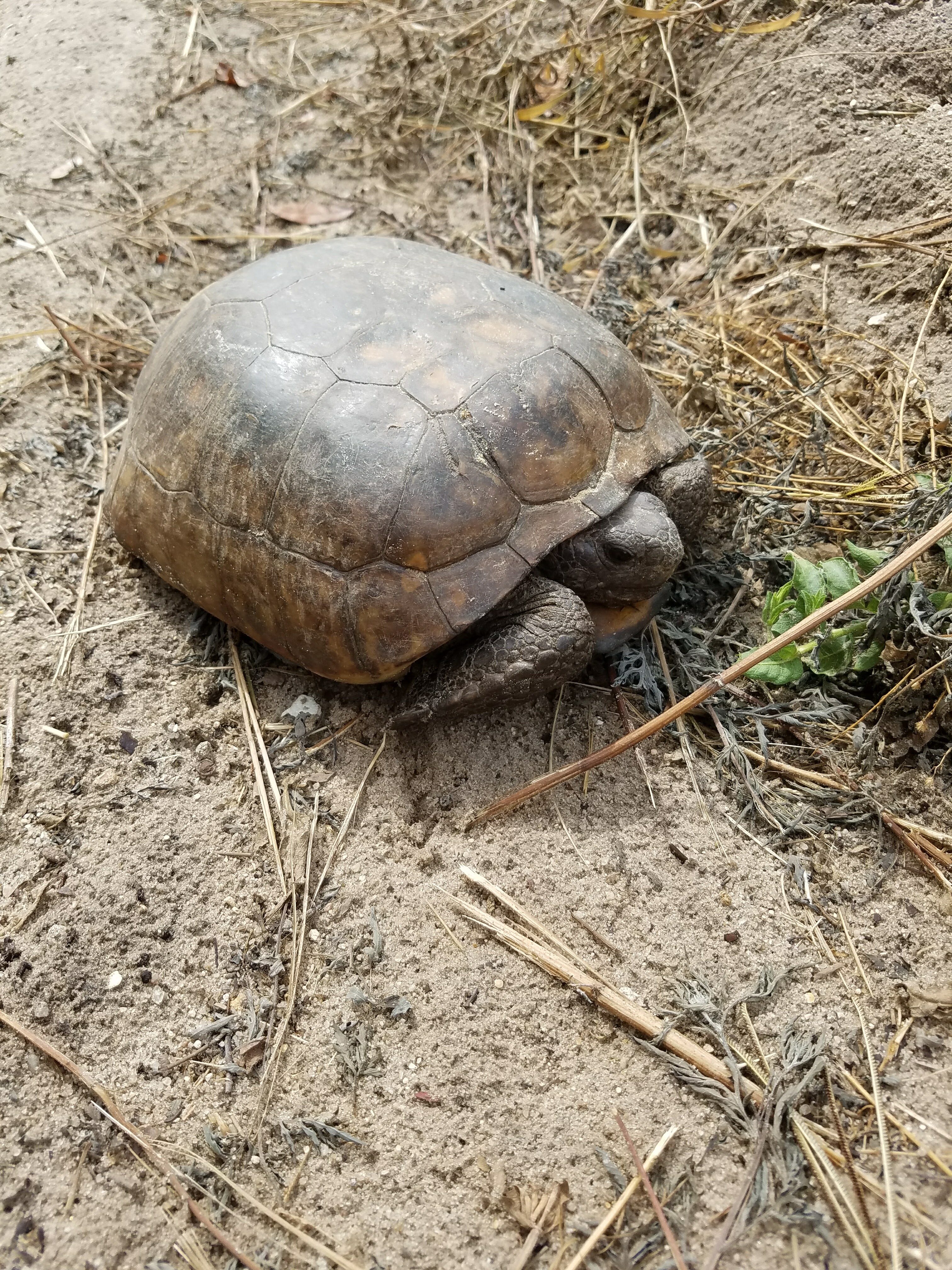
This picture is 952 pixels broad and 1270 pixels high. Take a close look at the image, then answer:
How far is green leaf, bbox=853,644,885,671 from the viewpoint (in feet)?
7.88

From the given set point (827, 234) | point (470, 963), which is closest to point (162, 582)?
point (470, 963)

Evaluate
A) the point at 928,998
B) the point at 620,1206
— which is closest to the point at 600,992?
the point at 620,1206

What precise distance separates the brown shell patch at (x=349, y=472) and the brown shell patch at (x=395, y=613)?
6 cm

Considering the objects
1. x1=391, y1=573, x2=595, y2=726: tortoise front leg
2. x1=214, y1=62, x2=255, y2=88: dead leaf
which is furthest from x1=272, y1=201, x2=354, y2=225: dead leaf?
x1=391, y1=573, x2=595, y2=726: tortoise front leg

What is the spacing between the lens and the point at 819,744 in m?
2.45

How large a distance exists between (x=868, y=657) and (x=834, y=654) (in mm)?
94

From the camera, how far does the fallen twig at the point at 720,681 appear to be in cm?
222

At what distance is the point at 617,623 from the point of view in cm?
271

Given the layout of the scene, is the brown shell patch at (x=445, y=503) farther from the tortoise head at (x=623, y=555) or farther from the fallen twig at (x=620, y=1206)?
the fallen twig at (x=620, y=1206)

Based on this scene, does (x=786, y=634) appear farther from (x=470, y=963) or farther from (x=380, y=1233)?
(x=380, y=1233)

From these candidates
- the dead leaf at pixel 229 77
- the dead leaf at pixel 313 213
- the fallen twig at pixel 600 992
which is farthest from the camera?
the dead leaf at pixel 229 77

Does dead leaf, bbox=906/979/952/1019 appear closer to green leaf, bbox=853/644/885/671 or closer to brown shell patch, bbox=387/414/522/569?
green leaf, bbox=853/644/885/671

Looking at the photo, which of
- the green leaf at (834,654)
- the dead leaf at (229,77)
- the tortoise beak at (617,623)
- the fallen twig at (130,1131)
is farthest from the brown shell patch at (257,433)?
the dead leaf at (229,77)

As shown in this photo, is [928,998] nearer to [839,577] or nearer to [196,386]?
[839,577]
